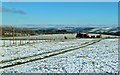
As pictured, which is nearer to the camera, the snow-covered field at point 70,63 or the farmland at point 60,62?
the snow-covered field at point 70,63

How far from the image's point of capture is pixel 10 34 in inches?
3664

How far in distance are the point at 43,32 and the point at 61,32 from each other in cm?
803

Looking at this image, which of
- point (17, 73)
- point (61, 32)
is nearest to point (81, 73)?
point (17, 73)

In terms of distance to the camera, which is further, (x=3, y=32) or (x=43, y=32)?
(x=43, y=32)

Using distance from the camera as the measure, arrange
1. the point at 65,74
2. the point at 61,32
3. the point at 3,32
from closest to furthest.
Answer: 1. the point at 65,74
2. the point at 3,32
3. the point at 61,32

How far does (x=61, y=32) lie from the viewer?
109 m

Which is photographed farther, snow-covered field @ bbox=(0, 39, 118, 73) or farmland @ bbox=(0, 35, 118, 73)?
farmland @ bbox=(0, 35, 118, 73)

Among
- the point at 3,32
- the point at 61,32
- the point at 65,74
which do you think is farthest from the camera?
the point at 61,32

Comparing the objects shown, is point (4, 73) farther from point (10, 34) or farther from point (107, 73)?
point (10, 34)

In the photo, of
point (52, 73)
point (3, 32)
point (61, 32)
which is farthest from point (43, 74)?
point (61, 32)

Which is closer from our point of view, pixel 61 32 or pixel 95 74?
pixel 95 74

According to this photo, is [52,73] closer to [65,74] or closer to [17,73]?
[65,74]

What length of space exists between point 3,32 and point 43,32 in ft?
75.0

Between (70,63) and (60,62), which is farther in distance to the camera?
(60,62)
